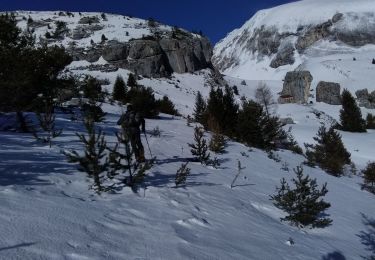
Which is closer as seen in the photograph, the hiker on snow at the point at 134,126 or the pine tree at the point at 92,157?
the pine tree at the point at 92,157

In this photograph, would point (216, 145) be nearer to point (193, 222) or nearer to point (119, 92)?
point (193, 222)

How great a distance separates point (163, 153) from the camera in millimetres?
11062

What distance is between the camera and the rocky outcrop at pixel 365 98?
53.0m

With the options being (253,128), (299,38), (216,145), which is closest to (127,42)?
Result: (253,128)

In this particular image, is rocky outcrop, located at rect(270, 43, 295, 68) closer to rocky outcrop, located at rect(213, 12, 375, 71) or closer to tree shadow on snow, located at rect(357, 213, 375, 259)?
rocky outcrop, located at rect(213, 12, 375, 71)

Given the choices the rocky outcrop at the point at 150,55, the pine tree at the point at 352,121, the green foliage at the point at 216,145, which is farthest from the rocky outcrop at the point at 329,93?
the green foliage at the point at 216,145

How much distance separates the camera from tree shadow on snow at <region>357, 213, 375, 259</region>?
727cm

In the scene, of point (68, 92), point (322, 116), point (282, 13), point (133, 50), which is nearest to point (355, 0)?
point (282, 13)

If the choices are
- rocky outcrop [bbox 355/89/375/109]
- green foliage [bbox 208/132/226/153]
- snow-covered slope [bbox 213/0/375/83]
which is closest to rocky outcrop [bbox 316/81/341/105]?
rocky outcrop [bbox 355/89/375/109]

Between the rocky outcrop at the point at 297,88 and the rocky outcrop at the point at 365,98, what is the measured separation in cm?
841

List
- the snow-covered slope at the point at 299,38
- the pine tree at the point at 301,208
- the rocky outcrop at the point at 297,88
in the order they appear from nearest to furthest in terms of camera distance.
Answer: the pine tree at the point at 301,208 → the rocky outcrop at the point at 297,88 → the snow-covered slope at the point at 299,38

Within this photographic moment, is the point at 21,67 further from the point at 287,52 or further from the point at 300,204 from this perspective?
the point at 287,52

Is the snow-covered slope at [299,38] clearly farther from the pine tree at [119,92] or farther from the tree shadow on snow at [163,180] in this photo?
the tree shadow on snow at [163,180]

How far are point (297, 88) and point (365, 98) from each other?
46.4 ft
